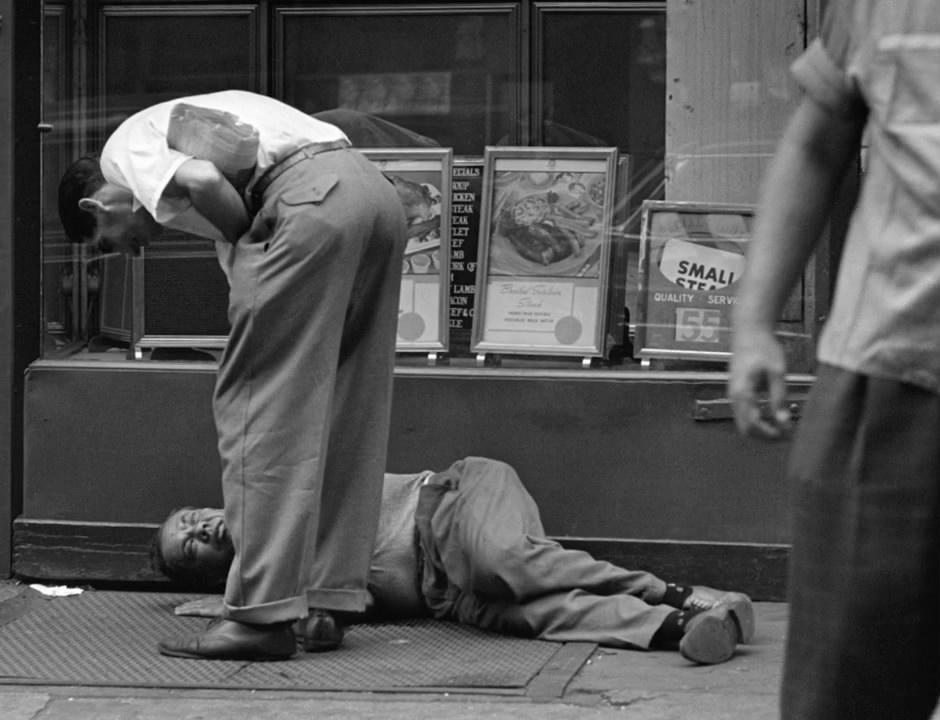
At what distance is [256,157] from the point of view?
14.3ft

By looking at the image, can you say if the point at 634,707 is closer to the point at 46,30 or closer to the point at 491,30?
the point at 491,30

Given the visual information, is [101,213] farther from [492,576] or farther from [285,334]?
[492,576]

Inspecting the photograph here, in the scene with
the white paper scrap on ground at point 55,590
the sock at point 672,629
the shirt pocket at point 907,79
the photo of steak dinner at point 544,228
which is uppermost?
the shirt pocket at point 907,79

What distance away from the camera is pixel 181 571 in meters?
4.81

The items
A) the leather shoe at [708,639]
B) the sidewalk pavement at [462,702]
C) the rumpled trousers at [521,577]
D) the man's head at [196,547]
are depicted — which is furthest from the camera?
the man's head at [196,547]

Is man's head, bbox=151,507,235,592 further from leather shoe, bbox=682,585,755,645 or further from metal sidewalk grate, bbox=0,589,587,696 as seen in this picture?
leather shoe, bbox=682,585,755,645

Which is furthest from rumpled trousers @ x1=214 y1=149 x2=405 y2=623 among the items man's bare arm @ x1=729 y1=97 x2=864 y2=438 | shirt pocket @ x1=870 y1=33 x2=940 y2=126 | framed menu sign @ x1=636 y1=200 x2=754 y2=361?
shirt pocket @ x1=870 y1=33 x2=940 y2=126

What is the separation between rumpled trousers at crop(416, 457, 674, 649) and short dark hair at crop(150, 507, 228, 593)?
0.64 metres

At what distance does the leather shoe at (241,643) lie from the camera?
425cm

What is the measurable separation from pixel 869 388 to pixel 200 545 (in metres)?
3.16

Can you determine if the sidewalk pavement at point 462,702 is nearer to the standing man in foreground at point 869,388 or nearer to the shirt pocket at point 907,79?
the standing man in foreground at point 869,388

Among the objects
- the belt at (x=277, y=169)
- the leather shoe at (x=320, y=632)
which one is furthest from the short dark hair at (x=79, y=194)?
the leather shoe at (x=320, y=632)

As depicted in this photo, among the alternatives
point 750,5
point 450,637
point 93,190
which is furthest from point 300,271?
point 750,5

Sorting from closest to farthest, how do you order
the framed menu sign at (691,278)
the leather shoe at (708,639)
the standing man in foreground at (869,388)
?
the standing man in foreground at (869,388) → the leather shoe at (708,639) → the framed menu sign at (691,278)
